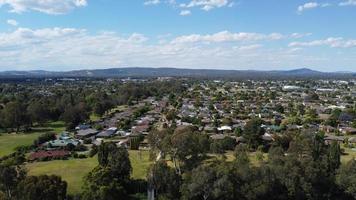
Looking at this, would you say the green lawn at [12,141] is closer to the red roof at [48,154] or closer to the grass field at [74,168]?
the red roof at [48,154]

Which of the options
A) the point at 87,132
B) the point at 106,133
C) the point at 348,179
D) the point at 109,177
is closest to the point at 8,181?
the point at 109,177

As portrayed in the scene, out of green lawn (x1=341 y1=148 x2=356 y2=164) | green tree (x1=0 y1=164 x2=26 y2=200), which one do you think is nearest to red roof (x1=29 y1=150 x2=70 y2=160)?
green tree (x1=0 y1=164 x2=26 y2=200)

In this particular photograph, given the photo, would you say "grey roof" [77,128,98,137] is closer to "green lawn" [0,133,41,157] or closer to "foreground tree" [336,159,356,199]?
"green lawn" [0,133,41,157]

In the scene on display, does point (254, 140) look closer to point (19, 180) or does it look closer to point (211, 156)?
point (211, 156)

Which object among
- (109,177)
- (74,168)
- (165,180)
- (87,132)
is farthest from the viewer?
(87,132)

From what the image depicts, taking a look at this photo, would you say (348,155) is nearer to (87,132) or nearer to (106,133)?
(106,133)

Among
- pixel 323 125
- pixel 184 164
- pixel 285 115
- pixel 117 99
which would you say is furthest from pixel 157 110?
pixel 184 164
